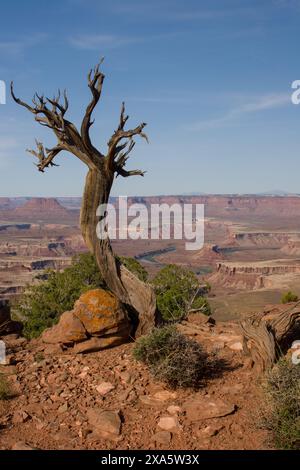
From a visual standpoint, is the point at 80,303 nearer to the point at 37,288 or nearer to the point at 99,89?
the point at 99,89

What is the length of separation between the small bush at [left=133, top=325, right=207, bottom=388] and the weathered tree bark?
1.00 m

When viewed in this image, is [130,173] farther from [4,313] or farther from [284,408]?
[284,408]

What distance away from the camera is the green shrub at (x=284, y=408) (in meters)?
6.30

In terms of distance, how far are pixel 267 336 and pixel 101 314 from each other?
12.4 feet

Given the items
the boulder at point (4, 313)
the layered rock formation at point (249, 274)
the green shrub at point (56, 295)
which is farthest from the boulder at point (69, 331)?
the layered rock formation at point (249, 274)

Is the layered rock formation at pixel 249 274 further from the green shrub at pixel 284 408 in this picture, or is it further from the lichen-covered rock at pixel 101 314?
the green shrub at pixel 284 408

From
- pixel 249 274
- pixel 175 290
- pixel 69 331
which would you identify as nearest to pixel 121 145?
pixel 69 331

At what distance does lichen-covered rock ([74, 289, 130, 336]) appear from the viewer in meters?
10.3

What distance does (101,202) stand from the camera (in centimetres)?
1099

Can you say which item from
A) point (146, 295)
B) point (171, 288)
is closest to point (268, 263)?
point (171, 288)

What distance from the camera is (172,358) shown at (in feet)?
27.4

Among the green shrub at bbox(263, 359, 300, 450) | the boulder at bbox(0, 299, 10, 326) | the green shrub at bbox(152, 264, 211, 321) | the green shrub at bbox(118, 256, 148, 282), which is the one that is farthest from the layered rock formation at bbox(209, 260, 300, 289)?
the green shrub at bbox(263, 359, 300, 450)
